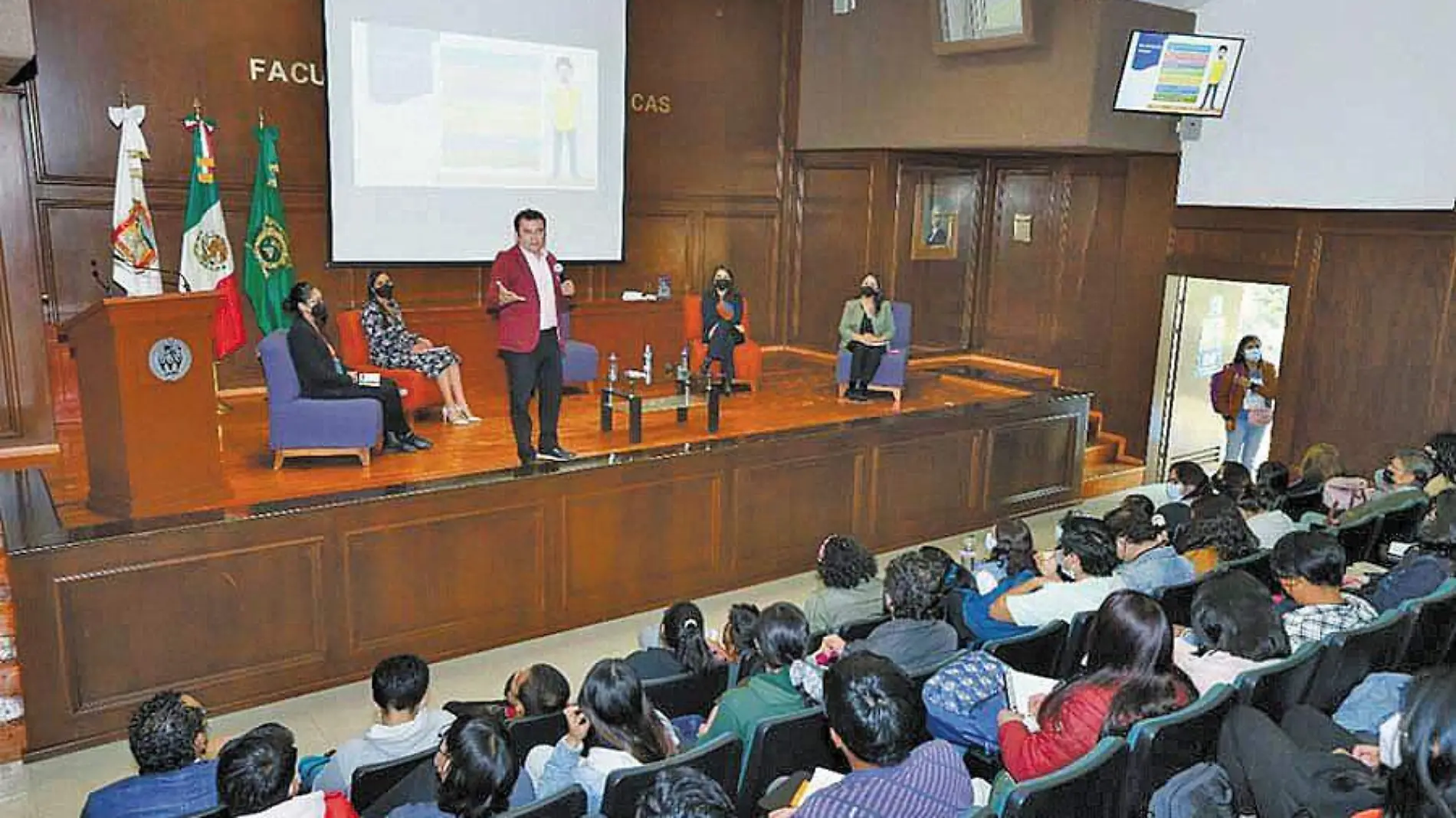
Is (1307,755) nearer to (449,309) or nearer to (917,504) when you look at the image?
(917,504)

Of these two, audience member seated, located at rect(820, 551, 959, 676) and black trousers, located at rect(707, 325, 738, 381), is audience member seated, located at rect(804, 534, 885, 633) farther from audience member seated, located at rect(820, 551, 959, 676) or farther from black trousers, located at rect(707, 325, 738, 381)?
black trousers, located at rect(707, 325, 738, 381)

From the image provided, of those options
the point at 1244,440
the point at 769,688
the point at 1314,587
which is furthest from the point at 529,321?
the point at 1244,440

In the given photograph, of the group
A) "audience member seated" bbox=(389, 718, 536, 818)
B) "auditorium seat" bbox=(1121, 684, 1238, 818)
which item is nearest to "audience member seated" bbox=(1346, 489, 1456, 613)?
"auditorium seat" bbox=(1121, 684, 1238, 818)

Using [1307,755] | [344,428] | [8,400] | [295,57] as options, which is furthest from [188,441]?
[1307,755]

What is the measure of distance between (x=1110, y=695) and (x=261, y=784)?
209 centimetres

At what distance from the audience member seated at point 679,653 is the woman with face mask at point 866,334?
14.5 ft

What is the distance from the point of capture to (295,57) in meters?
7.37

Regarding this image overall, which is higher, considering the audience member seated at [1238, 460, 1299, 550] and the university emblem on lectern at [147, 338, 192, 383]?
the university emblem on lectern at [147, 338, 192, 383]

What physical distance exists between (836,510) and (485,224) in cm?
374

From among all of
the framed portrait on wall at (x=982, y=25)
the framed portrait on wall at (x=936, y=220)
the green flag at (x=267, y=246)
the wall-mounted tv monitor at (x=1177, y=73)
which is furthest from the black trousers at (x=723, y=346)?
the wall-mounted tv monitor at (x=1177, y=73)

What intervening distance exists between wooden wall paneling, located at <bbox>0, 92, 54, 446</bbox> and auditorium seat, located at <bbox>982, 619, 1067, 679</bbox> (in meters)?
5.10

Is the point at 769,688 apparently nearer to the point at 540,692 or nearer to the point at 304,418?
the point at 540,692

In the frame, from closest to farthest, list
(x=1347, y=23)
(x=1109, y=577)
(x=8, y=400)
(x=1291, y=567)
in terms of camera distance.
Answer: (x=1291, y=567) → (x=1109, y=577) → (x=8, y=400) → (x=1347, y=23)

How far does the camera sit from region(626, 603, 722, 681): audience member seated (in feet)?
11.1
